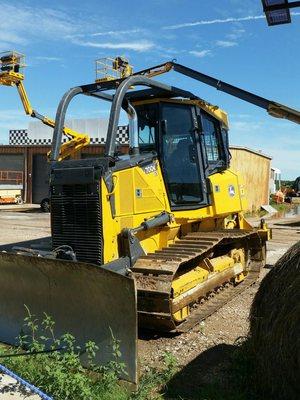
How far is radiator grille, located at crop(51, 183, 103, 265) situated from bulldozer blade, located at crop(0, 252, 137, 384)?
0.60 meters

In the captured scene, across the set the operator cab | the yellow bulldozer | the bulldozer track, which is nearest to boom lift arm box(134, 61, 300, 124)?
the yellow bulldozer

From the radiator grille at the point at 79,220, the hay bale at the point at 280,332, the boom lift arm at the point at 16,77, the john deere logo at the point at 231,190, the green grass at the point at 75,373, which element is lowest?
the green grass at the point at 75,373

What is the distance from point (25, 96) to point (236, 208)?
14.1 m

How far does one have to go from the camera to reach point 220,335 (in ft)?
17.5

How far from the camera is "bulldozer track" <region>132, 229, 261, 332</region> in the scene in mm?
4918

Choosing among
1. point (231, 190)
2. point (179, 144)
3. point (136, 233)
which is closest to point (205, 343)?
point (136, 233)

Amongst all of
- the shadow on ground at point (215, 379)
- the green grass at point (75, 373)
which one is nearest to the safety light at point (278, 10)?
the shadow on ground at point (215, 379)

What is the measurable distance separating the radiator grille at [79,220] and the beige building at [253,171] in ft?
46.3

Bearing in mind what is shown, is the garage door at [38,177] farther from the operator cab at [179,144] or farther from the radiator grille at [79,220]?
the radiator grille at [79,220]

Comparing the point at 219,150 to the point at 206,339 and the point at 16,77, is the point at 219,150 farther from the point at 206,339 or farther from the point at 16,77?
the point at 16,77

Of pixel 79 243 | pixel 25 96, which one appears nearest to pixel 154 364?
pixel 79 243

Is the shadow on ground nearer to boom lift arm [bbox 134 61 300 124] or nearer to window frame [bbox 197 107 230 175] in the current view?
window frame [bbox 197 107 230 175]

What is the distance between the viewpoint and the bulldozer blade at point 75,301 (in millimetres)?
4102

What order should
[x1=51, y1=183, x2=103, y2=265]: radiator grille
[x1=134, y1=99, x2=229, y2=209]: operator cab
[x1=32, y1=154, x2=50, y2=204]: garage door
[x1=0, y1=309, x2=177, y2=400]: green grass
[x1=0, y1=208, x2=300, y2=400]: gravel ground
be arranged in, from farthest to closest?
[x1=32, y1=154, x2=50, y2=204]: garage door, [x1=134, y1=99, x2=229, y2=209]: operator cab, [x1=51, y1=183, x2=103, y2=265]: radiator grille, [x1=0, y1=208, x2=300, y2=400]: gravel ground, [x1=0, y1=309, x2=177, y2=400]: green grass
